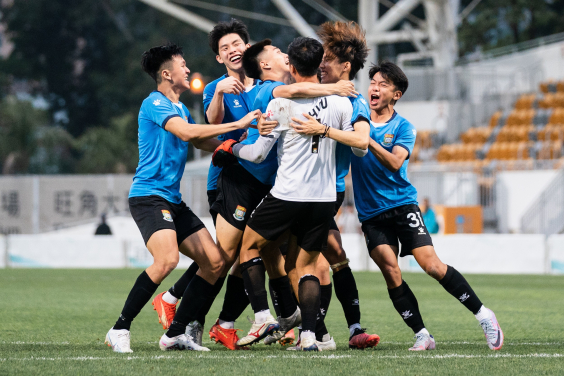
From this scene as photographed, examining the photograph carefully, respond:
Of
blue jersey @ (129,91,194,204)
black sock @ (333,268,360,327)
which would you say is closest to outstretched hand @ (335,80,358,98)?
blue jersey @ (129,91,194,204)

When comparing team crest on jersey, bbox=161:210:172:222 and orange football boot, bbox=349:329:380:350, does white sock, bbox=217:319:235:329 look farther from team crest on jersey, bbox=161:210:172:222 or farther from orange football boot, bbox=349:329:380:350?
team crest on jersey, bbox=161:210:172:222

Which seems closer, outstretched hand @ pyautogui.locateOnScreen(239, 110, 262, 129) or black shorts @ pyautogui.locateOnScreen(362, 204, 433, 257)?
outstretched hand @ pyautogui.locateOnScreen(239, 110, 262, 129)

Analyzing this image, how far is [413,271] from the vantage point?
63.3ft

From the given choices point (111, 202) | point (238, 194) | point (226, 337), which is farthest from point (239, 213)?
point (111, 202)

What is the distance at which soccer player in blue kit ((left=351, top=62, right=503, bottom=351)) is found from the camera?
673 cm

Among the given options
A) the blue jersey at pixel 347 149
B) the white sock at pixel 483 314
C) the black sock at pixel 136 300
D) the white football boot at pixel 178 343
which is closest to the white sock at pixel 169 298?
the white football boot at pixel 178 343

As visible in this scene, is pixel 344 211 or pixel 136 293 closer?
pixel 136 293

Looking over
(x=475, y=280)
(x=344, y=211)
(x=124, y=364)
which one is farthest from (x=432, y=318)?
(x=344, y=211)

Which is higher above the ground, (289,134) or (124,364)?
(289,134)

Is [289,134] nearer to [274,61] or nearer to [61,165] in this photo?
[274,61]

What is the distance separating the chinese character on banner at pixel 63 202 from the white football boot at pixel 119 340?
2397 centimetres

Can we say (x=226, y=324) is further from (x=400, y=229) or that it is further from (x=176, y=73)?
(x=176, y=73)

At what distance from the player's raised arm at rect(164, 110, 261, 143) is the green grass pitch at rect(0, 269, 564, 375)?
1.55m

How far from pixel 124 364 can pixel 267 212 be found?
1.45m
